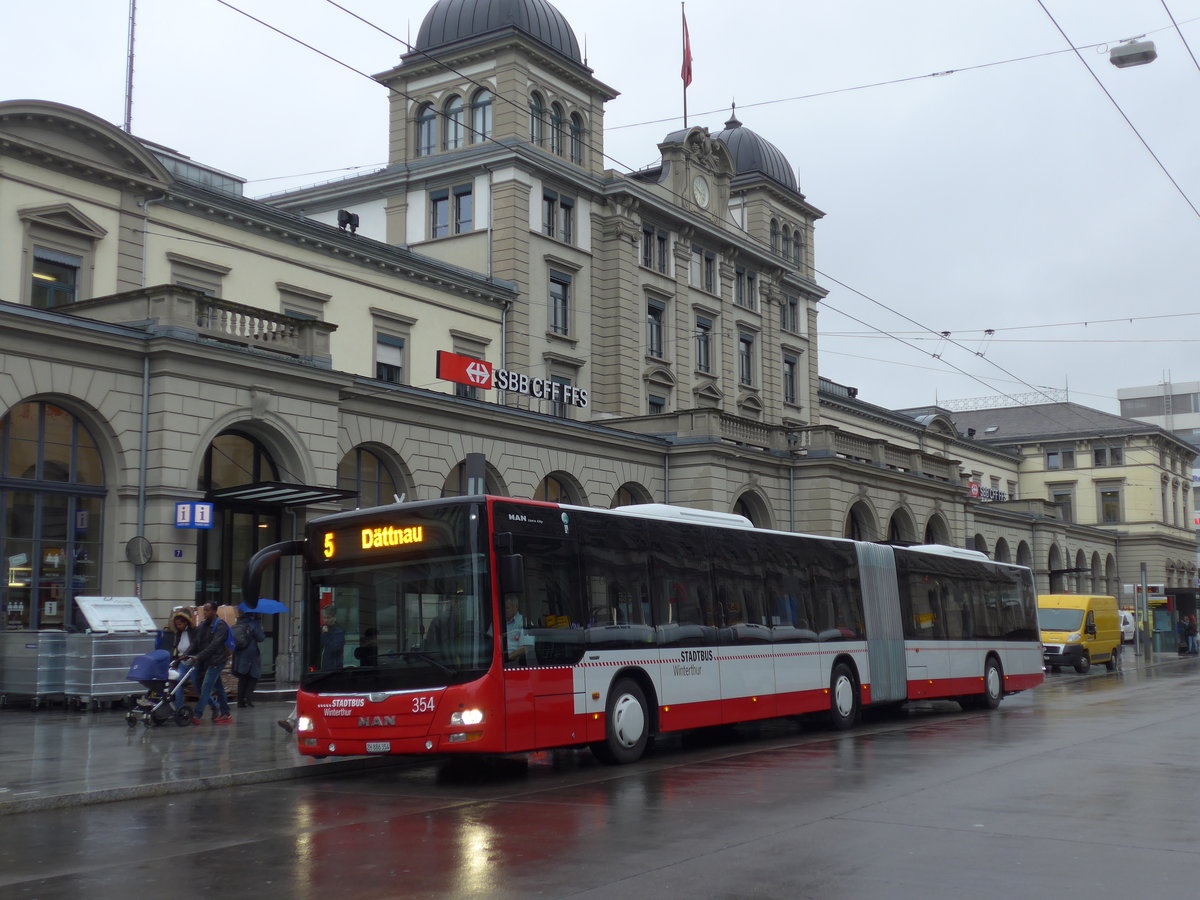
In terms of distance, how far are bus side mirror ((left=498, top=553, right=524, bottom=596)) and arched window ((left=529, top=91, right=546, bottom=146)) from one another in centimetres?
→ 3162

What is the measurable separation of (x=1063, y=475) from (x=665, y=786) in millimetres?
83644

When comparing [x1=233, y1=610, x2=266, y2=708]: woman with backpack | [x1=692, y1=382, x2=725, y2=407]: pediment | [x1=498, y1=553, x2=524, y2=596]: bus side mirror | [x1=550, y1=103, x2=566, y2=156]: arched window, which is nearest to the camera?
[x1=498, y1=553, x2=524, y2=596]: bus side mirror

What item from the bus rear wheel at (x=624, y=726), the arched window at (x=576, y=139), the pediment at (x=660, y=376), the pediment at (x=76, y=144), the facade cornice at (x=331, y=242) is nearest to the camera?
the bus rear wheel at (x=624, y=726)

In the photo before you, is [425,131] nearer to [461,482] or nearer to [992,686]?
[461,482]

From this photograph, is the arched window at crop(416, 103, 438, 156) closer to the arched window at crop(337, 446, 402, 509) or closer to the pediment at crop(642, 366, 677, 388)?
the pediment at crop(642, 366, 677, 388)

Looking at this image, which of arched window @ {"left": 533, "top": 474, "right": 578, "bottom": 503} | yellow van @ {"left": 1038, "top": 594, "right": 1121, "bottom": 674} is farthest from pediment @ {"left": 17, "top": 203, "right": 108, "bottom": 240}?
yellow van @ {"left": 1038, "top": 594, "right": 1121, "bottom": 674}

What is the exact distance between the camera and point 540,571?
15016 mm

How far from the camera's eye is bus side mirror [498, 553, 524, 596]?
45.9 ft

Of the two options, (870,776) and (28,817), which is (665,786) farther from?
(28,817)

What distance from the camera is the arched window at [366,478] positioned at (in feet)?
94.7

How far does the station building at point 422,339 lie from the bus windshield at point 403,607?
576cm

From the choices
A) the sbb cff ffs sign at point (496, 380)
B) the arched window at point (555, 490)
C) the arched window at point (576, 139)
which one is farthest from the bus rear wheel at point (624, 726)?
the arched window at point (576, 139)

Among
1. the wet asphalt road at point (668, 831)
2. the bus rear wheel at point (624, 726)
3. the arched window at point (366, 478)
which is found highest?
the arched window at point (366, 478)

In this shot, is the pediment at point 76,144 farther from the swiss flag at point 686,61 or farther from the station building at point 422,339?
the swiss flag at point 686,61
